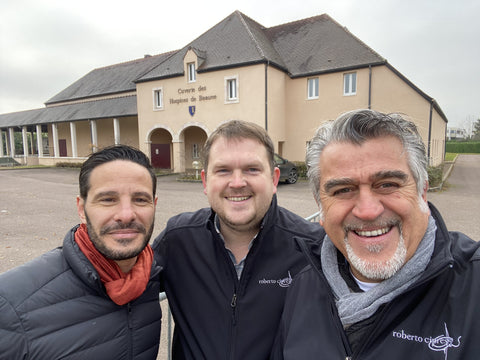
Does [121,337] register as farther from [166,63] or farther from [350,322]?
[166,63]

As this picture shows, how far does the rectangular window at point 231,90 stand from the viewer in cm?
2058

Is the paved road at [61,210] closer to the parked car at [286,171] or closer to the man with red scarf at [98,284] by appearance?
the parked car at [286,171]

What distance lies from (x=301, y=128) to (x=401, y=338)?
20.8 metres

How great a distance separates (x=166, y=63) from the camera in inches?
951

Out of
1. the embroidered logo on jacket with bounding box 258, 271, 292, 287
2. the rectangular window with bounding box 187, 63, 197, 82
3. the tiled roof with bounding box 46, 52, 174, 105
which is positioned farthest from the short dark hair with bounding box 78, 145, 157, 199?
the tiled roof with bounding box 46, 52, 174, 105

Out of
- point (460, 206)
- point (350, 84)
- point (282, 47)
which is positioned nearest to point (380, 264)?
point (460, 206)

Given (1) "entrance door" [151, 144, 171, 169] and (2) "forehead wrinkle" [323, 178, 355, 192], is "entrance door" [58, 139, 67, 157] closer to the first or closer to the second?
(1) "entrance door" [151, 144, 171, 169]

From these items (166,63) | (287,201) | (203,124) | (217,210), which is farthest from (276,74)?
(217,210)

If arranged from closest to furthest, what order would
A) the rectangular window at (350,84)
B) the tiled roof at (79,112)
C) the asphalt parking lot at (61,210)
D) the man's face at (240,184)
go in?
the man's face at (240,184) → the asphalt parking lot at (61,210) → the rectangular window at (350,84) → the tiled roof at (79,112)

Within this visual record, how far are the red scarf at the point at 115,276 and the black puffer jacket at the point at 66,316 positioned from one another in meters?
0.04

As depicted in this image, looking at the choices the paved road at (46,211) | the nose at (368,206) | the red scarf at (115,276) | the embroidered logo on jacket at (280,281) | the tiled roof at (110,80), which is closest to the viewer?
the nose at (368,206)

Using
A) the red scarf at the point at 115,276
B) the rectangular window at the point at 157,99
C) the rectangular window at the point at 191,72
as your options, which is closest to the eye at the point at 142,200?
the red scarf at the point at 115,276

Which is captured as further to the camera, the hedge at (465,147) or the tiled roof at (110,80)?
the hedge at (465,147)

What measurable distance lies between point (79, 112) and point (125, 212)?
3333cm
